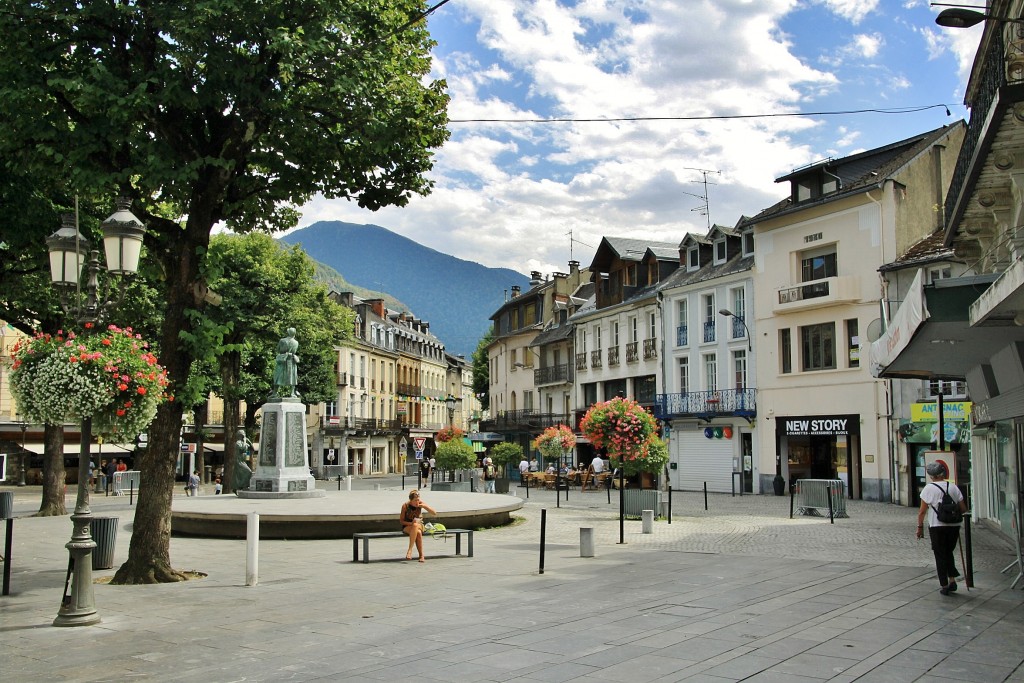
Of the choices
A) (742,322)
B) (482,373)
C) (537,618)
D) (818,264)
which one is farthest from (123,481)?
(482,373)

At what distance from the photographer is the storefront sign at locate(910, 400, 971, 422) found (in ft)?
91.1

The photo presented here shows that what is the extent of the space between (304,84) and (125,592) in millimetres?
7457

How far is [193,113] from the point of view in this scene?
43.3 feet

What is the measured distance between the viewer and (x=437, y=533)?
16.9 meters

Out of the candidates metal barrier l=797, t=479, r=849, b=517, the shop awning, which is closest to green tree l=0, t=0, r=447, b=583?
the shop awning

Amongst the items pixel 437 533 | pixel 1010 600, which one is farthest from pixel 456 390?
pixel 1010 600

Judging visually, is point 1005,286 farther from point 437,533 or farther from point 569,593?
point 437,533

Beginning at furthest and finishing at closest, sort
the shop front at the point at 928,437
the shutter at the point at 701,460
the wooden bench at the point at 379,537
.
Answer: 1. the shutter at the point at 701,460
2. the shop front at the point at 928,437
3. the wooden bench at the point at 379,537

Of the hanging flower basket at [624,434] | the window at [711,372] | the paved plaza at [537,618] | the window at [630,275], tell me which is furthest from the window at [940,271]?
the window at [630,275]

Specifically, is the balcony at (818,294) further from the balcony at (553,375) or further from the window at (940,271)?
the balcony at (553,375)

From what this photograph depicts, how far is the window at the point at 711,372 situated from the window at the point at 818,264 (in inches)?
245

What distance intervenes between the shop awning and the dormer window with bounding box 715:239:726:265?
23.6m

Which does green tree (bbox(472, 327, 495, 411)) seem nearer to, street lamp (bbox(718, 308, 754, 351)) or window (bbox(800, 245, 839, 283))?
street lamp (bbox(718, 308, 754, 351))

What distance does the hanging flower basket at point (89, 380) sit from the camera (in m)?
10.4
